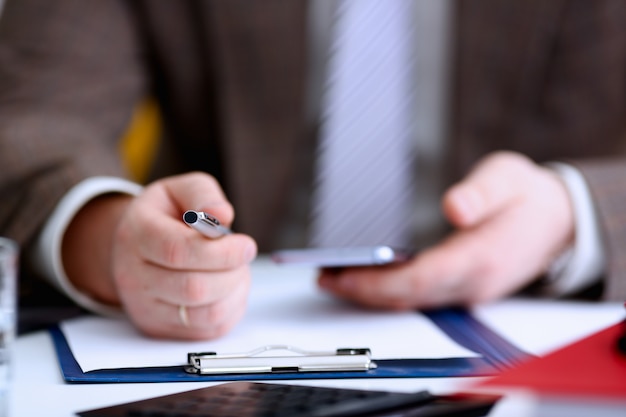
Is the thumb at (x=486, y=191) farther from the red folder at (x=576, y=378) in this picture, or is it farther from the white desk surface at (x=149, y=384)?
the red folder at (x=576, y=378)

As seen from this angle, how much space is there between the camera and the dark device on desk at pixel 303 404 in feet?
0.97

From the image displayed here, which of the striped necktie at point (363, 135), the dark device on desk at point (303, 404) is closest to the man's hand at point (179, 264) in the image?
the dark device on desk at point (303, 404)

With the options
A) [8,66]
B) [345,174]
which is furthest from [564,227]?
Answer: [8,66]

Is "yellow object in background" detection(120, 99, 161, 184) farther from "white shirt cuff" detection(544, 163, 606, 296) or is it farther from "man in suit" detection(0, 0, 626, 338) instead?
"white shirt cuff" detection(544, 163, 606, 296)

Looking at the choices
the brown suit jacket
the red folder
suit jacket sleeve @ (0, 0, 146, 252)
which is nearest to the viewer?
the red folder

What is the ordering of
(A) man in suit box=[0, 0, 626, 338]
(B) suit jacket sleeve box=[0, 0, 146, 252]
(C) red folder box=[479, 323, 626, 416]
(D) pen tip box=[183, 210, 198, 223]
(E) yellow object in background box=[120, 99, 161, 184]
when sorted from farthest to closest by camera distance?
(E) yellow object in background box=[120, 99, 161, 184], (B) suit jacket sleeve box=[0, 0, 146, 252], (A) man in suit box=[0, 0, 626, 338], (D) pen tip box=[183, 210, 198, 223], (C) red folder box=[479, 323, 626, 416]

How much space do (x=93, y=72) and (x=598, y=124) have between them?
0.61 meters

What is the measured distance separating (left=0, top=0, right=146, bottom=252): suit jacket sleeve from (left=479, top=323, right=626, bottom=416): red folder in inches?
16.9

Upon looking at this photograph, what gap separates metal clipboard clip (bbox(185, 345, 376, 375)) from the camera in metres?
0.38

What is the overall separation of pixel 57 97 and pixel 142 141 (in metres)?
0.36

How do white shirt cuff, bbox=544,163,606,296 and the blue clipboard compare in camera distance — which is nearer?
the blue clipboard

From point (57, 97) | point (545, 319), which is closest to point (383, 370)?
point (545, 319)

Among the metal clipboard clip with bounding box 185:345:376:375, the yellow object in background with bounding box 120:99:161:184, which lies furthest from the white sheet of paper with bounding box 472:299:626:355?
the yellow object in background with bounding box 120:99:161:184

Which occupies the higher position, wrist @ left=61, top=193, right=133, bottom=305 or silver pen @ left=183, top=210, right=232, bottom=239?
wrist @ left=61, top=193, right=133, bottom=305
